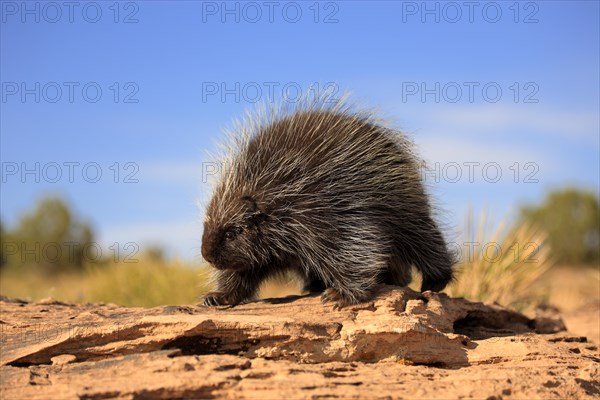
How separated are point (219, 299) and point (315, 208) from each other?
1.59 metres

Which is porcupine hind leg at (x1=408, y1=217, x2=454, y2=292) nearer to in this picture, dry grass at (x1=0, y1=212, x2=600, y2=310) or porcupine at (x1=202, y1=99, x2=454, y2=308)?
porcupine at (x1=202, y1=99, x2=454, y2=308)

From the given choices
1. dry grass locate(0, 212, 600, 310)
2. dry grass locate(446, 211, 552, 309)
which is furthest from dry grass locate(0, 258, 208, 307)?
dry grass locate(446, 211, 552, 309)

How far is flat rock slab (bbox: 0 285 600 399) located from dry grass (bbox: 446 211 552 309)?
6263mm

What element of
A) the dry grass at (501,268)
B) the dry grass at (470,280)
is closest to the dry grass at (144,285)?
the dry grass at (470,280)

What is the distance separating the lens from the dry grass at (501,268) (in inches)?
510

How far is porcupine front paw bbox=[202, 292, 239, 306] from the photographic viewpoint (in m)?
7.06

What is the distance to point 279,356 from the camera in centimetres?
541

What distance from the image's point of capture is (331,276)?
21.7ft

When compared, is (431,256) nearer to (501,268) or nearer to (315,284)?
(315,284)

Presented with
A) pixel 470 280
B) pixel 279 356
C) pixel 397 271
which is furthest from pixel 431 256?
pixel 470 280

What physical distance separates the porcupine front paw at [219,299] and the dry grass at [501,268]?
661cm

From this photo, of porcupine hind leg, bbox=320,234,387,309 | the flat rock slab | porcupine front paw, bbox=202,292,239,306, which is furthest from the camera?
porcupine front paw, bbox=202,292,239,306

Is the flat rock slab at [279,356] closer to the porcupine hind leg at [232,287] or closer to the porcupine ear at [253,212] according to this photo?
the porcupine hind leg at [232,287]

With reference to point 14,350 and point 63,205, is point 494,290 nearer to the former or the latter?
point 14,350
